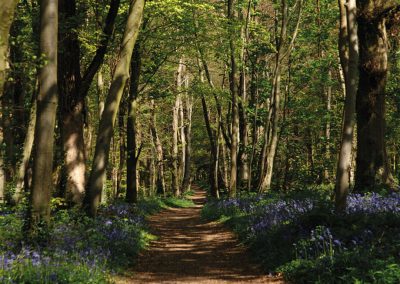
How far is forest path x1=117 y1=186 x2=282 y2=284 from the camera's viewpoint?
318 inches

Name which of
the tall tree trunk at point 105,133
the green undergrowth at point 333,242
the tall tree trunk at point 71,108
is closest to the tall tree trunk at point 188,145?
the tall tree trunk at point 71,108

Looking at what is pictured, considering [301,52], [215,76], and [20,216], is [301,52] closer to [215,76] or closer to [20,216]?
[215,76]

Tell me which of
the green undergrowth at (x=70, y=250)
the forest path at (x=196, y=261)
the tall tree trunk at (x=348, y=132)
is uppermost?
the tall tree trunk at (x=348, y=132)

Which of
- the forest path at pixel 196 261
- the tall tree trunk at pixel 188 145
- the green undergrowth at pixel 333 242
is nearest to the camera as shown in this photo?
the green undergrowth at pixel 333 242

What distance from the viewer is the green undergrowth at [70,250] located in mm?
5754

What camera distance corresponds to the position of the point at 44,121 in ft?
24.6

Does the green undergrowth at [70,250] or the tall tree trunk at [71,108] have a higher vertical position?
the tall tree trunk at [71,108]

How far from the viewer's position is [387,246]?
6.43 m

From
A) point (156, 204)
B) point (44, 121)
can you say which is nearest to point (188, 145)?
point (156, 204)

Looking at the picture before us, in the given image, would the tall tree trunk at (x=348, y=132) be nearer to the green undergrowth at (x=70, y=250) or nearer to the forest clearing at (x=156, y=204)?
the forest clearing at (x=156, y=204)

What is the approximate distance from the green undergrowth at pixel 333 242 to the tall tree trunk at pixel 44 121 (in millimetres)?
4508

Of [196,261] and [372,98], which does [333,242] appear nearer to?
[196,261]

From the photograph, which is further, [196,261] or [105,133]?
[105,133]

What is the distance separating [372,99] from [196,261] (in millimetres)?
6947
